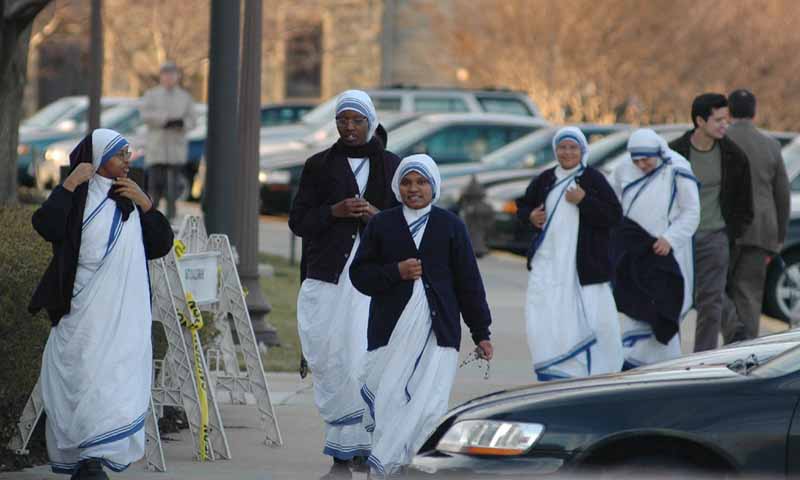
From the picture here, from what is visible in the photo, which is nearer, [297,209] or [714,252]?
[297,209]

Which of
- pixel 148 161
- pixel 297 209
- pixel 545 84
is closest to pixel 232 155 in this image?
pixel 297 209

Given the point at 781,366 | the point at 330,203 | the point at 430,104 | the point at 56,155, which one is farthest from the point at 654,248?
the point at 430,104

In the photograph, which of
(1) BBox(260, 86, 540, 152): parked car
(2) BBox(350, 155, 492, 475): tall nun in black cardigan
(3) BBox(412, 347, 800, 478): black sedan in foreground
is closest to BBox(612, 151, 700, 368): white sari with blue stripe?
(2) BBox(350, 155, 492, 475): tall nun in black cardigan

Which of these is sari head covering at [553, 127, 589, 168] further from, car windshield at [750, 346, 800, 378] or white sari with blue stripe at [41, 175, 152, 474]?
car windshield at [750, 346, 800, 378]

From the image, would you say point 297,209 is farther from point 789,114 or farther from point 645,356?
point 789,114

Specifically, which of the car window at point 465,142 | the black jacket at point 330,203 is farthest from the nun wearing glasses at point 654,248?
the car window at point 465,142

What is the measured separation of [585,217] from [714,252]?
174 cm

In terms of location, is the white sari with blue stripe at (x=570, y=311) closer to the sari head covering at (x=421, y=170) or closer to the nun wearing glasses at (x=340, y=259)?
the nun wearing glasses at (x=340, y=259)

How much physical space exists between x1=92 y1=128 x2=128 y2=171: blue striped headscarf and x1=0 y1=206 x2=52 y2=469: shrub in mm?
750

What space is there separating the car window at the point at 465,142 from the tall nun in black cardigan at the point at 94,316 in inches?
637

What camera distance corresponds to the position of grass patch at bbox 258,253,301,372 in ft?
40.7

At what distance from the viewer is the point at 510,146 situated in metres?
24.2

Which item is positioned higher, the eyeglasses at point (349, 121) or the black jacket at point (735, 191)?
the eyeglasses at point (349, 121)

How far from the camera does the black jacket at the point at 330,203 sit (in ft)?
27.9
